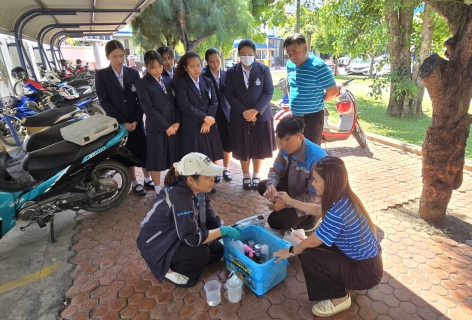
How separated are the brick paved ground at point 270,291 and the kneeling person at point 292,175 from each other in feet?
1.32

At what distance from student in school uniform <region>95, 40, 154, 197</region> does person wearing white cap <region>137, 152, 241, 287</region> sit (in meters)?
1.71

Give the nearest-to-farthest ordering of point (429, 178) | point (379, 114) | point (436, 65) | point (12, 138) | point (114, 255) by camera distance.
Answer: point (436, 65), point (114, 255), point (429, 178), point (12, 138), point (379, 114)

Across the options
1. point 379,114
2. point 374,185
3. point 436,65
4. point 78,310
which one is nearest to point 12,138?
point 78,310

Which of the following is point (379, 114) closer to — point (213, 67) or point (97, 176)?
point (213, 67)

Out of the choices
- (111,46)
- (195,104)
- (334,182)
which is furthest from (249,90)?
(334,182)

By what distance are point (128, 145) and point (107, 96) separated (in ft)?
2.13

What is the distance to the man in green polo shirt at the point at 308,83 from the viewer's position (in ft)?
10.4

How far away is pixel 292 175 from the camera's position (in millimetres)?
2627

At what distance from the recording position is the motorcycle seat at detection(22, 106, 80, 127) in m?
4.21

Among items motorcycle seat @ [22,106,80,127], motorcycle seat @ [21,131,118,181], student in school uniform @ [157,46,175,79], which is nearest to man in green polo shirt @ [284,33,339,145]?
student in school uniform @ [157,46,175,79]

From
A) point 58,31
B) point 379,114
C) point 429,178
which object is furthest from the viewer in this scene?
point 58,31

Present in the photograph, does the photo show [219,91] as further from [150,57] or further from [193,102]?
[150,57]

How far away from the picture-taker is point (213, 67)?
3.70 metres

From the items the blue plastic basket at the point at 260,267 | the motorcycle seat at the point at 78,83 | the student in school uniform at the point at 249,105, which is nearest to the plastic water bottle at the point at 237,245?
the blue plastic basket at the point at 260,267
